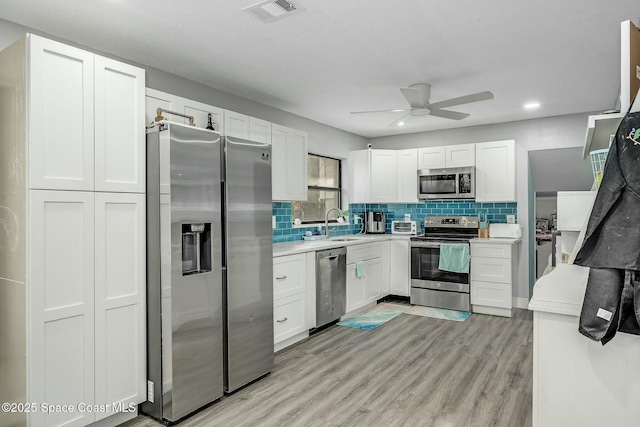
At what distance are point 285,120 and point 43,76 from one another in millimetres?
2945

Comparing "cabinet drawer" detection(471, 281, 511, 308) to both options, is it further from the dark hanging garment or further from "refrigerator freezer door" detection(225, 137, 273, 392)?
the dark hanging garment

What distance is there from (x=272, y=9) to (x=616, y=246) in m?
2.09

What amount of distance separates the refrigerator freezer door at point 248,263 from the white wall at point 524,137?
9.82 feet

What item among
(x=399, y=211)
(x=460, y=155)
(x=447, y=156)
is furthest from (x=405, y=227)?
(x=460, y=155)

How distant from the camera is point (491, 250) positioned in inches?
196

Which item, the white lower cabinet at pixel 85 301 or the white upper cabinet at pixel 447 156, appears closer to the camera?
the white lower cabinet at pixel 85 301

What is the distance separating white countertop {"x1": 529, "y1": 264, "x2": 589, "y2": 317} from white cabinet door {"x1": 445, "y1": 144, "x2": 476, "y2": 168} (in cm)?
371

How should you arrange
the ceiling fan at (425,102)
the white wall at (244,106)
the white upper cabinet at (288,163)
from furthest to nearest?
the white upper cabinet at (288,163)
the ceiling fan at (425,102)
the white wall at (244,106)

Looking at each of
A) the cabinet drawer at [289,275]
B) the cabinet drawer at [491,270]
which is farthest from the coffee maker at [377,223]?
the cabinet drawer at [289,275]

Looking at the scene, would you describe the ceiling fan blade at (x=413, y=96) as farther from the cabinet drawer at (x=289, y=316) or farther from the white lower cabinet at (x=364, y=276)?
the cabinet drawer at (x=289, y=316)

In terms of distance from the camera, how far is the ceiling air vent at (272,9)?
7.50 feet

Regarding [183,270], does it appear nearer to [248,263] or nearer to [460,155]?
[248,263]

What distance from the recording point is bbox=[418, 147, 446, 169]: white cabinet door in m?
5.59

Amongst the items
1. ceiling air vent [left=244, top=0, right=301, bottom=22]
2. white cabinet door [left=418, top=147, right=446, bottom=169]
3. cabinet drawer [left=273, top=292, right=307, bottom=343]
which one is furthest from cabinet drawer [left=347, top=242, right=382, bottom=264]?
ceiling air vent [left=244, top=0, right=301, bottom=22]
